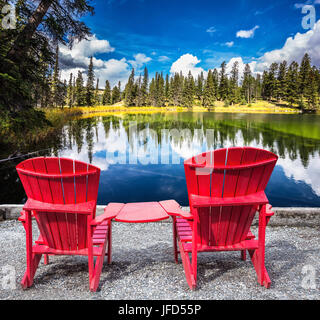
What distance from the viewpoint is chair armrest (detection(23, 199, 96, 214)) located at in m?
2.18

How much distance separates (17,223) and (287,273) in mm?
4102

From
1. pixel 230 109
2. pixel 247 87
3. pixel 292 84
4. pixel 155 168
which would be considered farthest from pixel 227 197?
pixel 247 87

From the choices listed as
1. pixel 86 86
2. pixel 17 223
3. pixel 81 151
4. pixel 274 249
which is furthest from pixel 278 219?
pixel 86 86

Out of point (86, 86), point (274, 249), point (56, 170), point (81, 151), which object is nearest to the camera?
point (56, 170)

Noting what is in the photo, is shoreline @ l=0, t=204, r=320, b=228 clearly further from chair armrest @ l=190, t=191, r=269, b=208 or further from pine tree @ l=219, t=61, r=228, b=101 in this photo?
pine tree @ l=219, t=61, r=228, b=101

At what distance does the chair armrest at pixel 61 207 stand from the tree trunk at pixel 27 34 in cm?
791

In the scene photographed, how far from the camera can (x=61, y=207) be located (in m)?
2.21

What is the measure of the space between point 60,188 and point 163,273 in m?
1.43

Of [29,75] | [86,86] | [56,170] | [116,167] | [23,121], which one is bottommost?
[116,167]

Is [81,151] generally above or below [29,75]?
below

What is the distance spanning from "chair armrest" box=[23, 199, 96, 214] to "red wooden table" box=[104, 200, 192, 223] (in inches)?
9.5

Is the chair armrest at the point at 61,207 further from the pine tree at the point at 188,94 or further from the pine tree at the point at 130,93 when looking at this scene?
the pine tree at the point at 188,94
